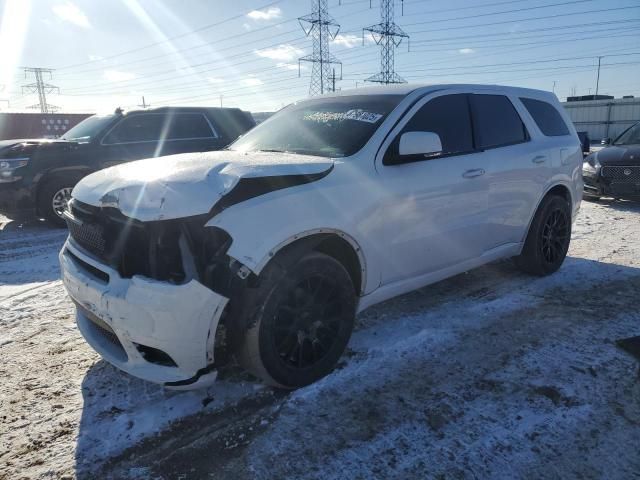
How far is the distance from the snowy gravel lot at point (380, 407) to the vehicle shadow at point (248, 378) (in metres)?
0.01

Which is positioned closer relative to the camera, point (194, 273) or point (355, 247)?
point (194, 273)

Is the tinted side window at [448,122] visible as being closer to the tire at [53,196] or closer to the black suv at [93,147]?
the black suv at [93,147]

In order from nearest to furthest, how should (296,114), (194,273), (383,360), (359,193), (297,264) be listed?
(194,273) → (297,264) → (359,193) → (383,360) → (296,114)

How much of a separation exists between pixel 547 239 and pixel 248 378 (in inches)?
137

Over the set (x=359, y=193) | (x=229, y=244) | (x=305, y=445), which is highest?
(x=359, y=193)

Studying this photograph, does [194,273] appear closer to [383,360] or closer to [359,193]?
[359,193]

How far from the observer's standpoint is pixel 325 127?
3703mm

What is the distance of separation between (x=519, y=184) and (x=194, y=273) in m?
3.21

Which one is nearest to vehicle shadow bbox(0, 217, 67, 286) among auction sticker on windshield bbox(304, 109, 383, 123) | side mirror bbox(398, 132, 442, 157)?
auction sticker on windshield bbox(304, 109, 383, 123)

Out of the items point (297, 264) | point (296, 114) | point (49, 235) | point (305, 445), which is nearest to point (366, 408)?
point (305, 445)

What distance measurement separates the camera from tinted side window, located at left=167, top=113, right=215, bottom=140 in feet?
27.1

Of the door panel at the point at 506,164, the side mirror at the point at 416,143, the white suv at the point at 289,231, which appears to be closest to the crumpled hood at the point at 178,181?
the white suv at the point at 289,231

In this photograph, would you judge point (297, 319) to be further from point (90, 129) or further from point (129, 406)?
point (90, 129)

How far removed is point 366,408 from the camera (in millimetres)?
2730
